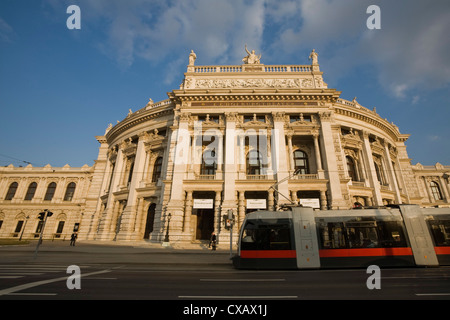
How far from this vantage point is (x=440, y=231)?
10.6 meters

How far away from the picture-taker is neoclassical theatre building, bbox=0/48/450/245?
22.3 metres

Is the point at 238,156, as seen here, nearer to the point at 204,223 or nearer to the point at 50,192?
the point at 204,223

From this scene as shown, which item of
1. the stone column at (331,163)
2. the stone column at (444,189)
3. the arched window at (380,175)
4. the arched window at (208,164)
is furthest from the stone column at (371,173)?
the stone column at (444,189)

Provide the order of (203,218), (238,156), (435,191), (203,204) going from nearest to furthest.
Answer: (203,204) → (203,218) → (238,156) → (435,191)

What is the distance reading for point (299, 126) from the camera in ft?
82.1

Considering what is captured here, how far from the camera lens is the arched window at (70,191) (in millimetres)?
44219

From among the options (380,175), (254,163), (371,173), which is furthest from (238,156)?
(380,175)

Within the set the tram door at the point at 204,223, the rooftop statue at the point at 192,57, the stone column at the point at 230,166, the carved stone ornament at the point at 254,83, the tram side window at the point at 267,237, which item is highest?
the rooftop statue at the point at 192,57

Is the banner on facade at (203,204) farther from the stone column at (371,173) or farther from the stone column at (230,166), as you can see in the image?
the stone column at (371,173)

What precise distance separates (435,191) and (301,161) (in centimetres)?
3249

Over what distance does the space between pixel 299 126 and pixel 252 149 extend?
236 inches

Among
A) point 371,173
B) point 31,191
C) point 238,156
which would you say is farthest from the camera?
point 31,191

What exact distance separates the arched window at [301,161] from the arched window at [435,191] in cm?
3142

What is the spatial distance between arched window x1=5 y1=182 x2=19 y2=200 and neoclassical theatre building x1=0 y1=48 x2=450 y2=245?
2640cm
